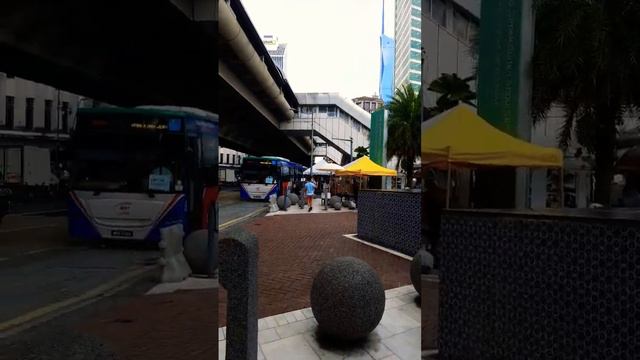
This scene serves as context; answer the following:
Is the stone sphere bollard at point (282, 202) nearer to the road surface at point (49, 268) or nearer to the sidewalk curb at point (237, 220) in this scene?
the sidewalk curb at point (237, 220)

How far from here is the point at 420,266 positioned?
1.50 m

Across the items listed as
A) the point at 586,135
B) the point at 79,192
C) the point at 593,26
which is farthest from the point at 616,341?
the point at 79,192

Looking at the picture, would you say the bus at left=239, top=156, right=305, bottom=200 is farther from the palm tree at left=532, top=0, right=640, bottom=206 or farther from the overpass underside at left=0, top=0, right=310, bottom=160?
the palm tree at left=532, top=0, right=640, bottom=206

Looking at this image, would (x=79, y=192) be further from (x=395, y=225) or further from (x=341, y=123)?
(x=395, y=225)

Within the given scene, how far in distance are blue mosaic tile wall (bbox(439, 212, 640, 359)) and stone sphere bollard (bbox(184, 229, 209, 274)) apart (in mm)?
1128

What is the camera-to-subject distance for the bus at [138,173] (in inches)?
47.3

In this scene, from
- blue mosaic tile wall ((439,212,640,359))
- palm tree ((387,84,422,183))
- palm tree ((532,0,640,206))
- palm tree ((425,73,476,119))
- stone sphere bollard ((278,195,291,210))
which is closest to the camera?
palm tree ((532,0,640,206))

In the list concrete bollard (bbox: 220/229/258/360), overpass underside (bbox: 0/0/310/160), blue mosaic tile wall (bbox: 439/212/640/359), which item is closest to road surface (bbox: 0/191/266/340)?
overpass underside (bbox: 0/0/310/160)

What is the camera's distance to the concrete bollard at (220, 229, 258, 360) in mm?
1896

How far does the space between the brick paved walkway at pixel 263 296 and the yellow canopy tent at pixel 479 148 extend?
0.53 meters

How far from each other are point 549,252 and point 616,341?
0.49 meters

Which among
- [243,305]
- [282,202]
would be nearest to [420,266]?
[243,305]

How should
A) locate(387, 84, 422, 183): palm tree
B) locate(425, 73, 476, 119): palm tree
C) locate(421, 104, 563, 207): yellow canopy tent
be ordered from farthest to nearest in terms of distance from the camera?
locate(387, 84, 422, 183): palm tree < locate(425, 73, 476, 119): palm tree < locate(421, 104, 563, 207): yellow canopy tent

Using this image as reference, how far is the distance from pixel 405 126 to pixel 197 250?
2.43 ft
